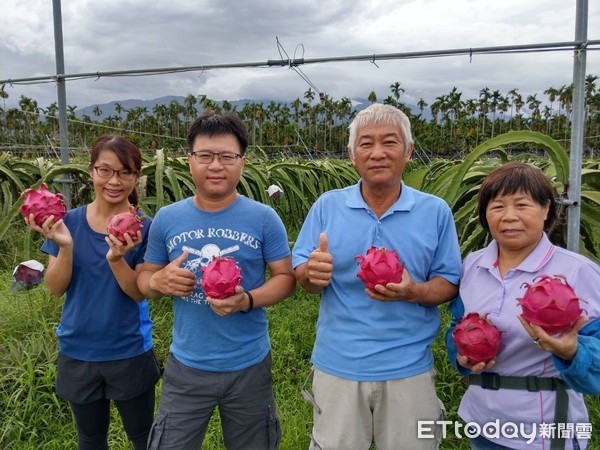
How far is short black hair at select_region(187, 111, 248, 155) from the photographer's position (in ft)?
5.53

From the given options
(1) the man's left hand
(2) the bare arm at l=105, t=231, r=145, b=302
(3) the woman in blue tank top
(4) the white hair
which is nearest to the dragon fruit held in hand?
(1) the man's left hand

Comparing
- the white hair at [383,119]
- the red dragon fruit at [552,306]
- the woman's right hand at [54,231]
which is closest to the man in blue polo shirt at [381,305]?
the white hair at [383,119]

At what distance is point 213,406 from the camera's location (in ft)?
5.74

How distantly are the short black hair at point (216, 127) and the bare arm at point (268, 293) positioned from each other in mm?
447

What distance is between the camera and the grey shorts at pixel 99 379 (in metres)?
1.86

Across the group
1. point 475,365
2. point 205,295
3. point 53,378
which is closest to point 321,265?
point 205,295

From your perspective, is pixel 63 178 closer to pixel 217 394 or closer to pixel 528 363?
pixel 217 394

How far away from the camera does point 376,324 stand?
1.60 meters

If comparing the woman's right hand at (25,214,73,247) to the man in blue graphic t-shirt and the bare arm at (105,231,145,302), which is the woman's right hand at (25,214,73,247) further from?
the man in blue graphic t-shirt

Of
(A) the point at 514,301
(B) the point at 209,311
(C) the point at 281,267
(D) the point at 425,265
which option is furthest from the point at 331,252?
(A) the point at 514,301

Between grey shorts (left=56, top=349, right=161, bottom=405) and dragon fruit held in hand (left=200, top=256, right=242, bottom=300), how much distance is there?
2.13 ft

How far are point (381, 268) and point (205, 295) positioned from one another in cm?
64

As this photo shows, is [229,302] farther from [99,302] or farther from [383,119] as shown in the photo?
[383,119]

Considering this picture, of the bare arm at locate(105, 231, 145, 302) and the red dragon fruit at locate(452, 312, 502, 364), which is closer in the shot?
the red dragon fruit at locate(452, 312, 502, 364)
